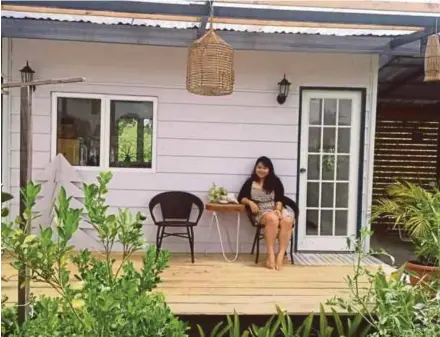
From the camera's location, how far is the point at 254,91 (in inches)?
212

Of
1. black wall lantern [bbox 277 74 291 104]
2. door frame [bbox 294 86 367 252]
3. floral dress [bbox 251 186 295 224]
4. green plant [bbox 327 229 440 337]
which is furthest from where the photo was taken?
door frame [bbox 294 86 367 252]

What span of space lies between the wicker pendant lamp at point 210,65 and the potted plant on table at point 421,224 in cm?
163

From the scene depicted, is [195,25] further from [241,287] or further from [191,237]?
[241,287]

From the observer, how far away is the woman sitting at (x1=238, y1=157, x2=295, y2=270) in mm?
4664

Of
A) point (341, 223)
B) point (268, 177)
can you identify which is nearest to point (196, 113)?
point (268, 177)

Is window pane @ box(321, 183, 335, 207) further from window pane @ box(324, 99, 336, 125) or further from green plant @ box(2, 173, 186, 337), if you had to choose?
green plant @ box(2, 173, 186, 337)

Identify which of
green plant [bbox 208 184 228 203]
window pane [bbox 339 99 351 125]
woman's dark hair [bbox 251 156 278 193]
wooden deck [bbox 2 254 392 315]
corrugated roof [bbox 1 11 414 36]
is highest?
corrugated roof [bbox 1 11 414 36]

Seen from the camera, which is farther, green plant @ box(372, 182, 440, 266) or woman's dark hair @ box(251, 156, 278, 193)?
woman's dark hair @ box(251, 156, 278, 193)

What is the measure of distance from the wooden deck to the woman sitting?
27 centimetres

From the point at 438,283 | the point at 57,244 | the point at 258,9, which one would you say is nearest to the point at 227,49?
the point at 258,9

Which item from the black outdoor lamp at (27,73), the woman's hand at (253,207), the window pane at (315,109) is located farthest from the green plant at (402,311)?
the black outdoor lamp at (27,73)

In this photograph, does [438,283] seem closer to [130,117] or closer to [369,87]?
[369,87]

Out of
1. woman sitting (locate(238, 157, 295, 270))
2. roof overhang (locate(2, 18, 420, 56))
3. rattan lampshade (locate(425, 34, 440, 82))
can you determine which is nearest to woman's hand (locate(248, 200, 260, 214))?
woman sitting (locate(238, 157, 295, 270))

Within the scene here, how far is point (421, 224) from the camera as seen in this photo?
10.4 ft
